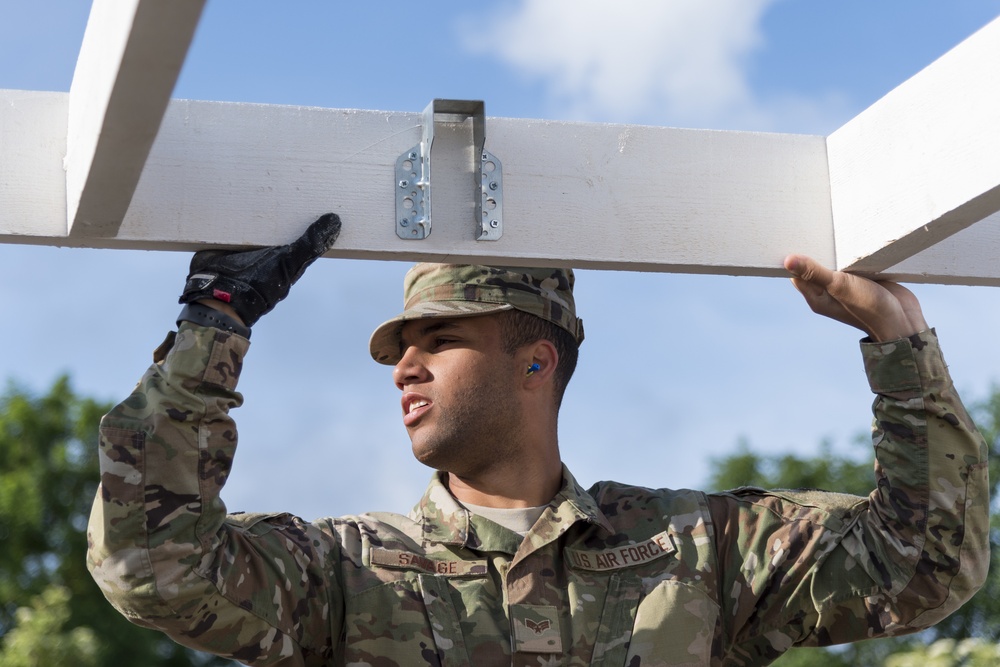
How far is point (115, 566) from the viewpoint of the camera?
109 inches

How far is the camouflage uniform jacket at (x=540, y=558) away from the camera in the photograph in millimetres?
2805

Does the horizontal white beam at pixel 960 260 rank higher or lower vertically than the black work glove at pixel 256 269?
higher

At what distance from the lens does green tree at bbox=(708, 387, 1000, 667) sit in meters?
17.5

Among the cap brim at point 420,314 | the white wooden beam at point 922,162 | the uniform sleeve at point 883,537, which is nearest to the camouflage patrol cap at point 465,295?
the cap brim at point 420,314

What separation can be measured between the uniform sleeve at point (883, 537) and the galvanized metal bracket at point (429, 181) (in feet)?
Answer: 3.41

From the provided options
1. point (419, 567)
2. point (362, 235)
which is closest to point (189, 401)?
point (362, 235)

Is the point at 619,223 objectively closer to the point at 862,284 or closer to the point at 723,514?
the point at 862,284

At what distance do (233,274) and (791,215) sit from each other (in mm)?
1230

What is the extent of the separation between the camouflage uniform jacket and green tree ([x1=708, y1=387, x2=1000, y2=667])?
42.6 ft

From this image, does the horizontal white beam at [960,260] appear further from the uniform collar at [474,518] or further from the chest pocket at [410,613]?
the chest pocket at [410,613]

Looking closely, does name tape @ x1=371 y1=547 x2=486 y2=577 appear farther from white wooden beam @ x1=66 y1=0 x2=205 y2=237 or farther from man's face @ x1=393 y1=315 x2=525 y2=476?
white wooden beam @ x1=66 y1=0 x2=205 y2=237

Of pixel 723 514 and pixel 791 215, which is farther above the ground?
pixel 791 215

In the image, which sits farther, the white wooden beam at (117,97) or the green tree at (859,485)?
the green tree at (859,485)

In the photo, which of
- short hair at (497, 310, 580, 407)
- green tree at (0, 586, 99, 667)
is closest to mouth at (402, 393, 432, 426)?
short hair at (497, 310, 580, 407)
